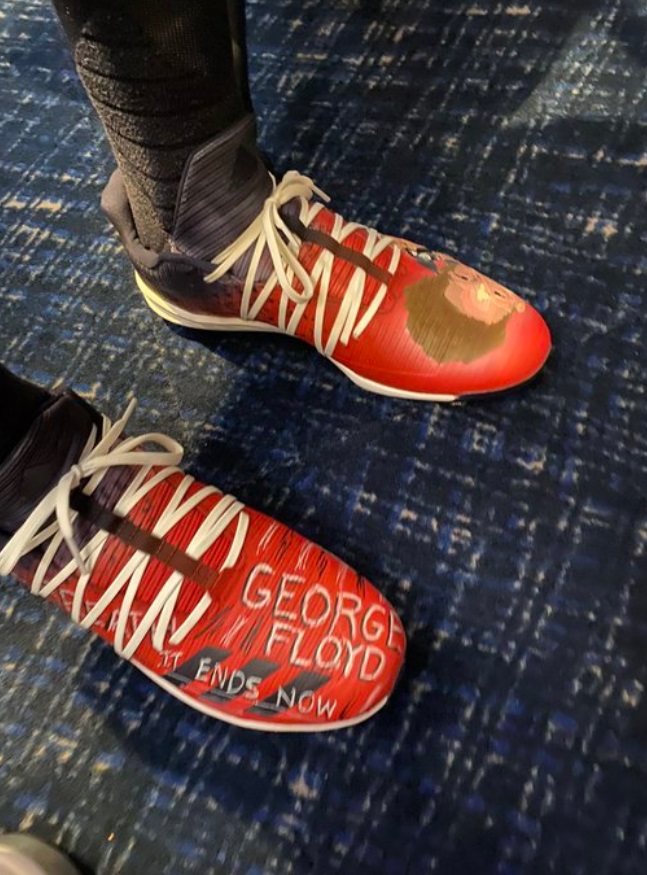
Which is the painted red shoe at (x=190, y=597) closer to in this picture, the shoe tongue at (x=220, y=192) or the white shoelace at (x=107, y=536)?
the white shoelace at (x=107, y=536)

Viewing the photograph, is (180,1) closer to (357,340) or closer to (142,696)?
(357,340)

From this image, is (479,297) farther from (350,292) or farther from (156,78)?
(156,78)

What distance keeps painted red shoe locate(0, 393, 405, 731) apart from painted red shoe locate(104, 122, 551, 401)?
0.15 metres

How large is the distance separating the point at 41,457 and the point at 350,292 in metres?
0.26

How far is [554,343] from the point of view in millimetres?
667

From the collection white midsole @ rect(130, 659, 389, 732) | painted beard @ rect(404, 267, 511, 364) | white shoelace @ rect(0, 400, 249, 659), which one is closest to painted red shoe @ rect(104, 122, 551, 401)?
painted beard @ rect(404, 267, 511, 364)

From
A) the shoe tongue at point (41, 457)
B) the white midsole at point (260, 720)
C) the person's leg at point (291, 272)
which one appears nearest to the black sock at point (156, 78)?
the person's leg at point (291, 272)

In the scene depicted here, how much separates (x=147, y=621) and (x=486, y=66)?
70 centimetres

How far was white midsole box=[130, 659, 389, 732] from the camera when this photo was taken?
20.6 inches

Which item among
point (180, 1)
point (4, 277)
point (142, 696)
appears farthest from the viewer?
point (4, 277)

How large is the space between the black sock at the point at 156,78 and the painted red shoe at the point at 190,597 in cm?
17

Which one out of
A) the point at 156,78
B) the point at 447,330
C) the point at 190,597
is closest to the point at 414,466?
the point at 447,330

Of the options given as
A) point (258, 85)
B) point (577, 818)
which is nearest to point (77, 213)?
point (258, 85)

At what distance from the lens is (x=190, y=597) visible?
52cm
